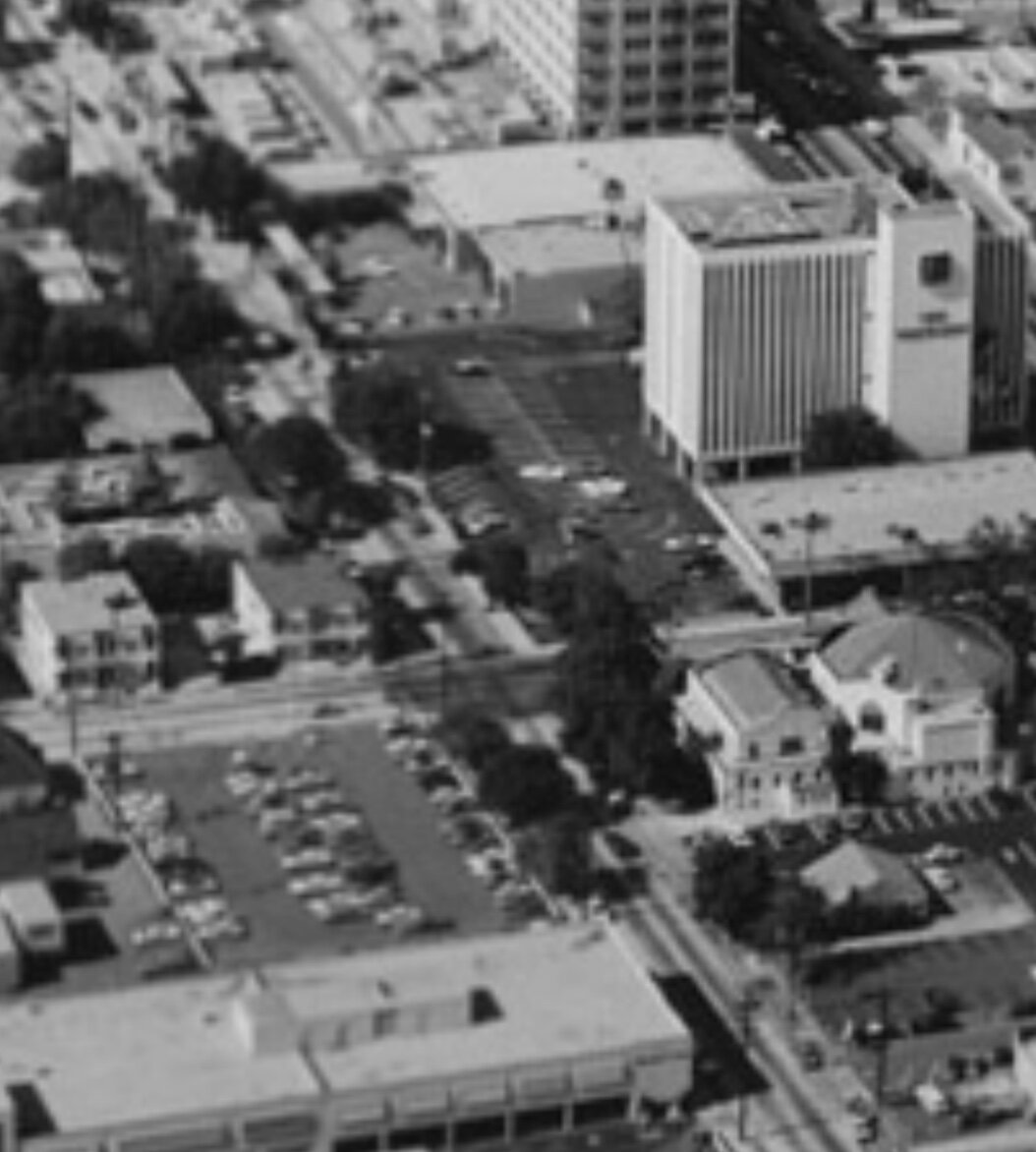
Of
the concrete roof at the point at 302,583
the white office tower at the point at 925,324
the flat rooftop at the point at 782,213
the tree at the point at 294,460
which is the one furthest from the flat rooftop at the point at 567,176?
the concrete roof at the point at 302,583

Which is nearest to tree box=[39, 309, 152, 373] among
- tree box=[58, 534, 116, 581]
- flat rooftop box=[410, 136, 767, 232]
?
flat rooftop box=[410, 136, 767, 232]

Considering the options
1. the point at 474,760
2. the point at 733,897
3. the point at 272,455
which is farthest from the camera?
the point at 272,455

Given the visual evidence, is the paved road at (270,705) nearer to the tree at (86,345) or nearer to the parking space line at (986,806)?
the parking space line at (986,806)

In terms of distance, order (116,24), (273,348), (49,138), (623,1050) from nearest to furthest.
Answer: (623,1050) < (273,348) < (49,138) < (116,24)

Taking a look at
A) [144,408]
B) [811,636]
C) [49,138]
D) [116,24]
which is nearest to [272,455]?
[144,408]

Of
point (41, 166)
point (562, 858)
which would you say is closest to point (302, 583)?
point (562, 858)

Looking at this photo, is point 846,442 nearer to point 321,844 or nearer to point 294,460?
point 294,460

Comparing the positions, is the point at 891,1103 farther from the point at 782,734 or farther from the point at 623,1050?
the point at 782,734
